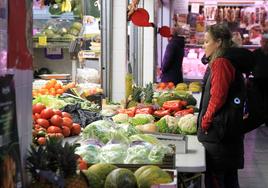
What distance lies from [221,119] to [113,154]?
5.11 ft

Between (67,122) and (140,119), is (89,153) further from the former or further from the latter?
(140,119)

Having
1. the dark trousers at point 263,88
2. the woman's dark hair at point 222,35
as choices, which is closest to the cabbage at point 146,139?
the woman's dark hair at point 222,35

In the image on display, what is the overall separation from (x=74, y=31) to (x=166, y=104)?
5.14ft

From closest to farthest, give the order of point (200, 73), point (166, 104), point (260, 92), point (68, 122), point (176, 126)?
point (68, 122)
point (176, 126)
point (166, 104)
point (260, 92)
point (200, 73)

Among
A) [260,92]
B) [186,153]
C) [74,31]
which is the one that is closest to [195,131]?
[186,153]

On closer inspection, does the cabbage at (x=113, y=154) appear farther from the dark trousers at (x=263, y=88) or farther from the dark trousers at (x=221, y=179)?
the dark trousers at (x=263, y=88)

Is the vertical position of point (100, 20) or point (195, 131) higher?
point (100, 20)

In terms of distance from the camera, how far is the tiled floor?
700cm

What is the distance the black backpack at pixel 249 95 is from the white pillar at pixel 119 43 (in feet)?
5.08

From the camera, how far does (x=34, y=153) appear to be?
2.37m

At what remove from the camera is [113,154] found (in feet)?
10.9

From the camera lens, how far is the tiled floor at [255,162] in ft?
23.0

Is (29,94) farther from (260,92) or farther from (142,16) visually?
(260,92)

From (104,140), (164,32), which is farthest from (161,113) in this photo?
(164,32)
